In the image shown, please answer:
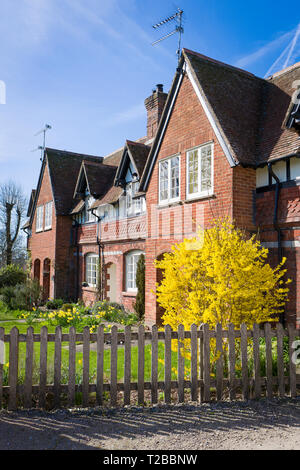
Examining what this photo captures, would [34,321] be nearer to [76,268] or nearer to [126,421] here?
[76,268]

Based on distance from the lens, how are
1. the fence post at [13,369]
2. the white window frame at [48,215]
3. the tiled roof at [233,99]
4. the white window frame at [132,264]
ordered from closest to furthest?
the fence post at [13,369]
the tiled roof at [233,99]
the white window frame at [132,264]
the white window frame at [48,215]

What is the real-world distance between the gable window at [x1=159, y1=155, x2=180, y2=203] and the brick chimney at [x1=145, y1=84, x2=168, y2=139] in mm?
6624

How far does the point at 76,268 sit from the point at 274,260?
14.2 m

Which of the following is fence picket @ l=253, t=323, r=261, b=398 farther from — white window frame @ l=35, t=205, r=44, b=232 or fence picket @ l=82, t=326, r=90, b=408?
white window frame @ l=35, t=205, r=44, b=232

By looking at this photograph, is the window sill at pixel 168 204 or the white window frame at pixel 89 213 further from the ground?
the white window frame at pixel 89 213

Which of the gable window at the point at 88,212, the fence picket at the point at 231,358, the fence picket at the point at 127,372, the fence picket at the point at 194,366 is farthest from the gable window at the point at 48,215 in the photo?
the fence picket at the point at 231,358

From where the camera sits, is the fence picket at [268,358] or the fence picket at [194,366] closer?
the fence picket at [194,366]

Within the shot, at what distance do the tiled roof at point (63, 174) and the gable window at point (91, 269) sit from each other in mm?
3451

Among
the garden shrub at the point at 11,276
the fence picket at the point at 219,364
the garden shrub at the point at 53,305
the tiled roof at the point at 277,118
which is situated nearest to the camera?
the fence picket at the point at 219,364

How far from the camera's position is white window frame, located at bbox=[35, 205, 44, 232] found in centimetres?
2502

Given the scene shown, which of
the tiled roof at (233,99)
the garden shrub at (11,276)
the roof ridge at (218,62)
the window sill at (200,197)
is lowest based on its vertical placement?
the garden shrub at (11,276)

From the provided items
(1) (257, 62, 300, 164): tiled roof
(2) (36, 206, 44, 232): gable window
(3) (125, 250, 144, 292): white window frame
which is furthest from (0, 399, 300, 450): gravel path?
(2) (36, 206, 44, 232): gable window

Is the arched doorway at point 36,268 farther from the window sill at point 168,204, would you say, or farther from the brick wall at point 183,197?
the window sill at point 168,204

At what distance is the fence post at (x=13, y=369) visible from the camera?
221 inches
